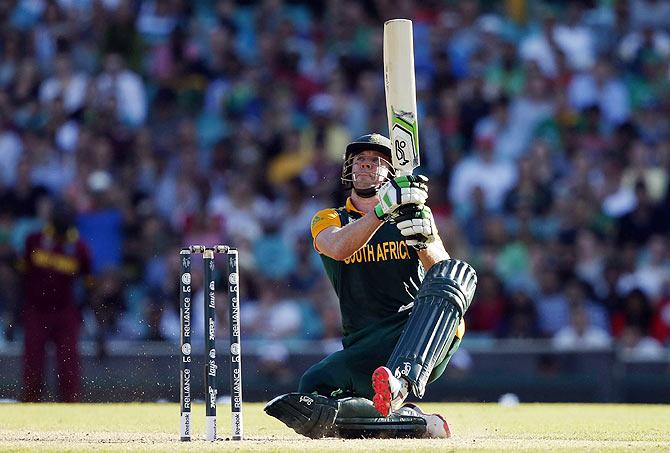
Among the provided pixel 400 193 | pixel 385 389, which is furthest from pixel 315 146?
pixel 385 389

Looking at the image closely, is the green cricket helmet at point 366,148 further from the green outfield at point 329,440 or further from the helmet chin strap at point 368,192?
the green outfield at point 329,440

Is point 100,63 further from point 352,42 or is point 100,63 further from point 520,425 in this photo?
point 520,425

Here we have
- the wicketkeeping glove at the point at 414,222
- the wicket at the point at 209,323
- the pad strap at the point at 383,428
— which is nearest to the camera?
the wicket at the point at 209,323

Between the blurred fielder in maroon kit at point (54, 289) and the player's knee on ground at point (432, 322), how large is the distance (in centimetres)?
575

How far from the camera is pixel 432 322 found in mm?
6605

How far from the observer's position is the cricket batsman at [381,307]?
6.57m

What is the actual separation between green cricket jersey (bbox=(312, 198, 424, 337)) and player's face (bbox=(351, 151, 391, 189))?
0.18 m

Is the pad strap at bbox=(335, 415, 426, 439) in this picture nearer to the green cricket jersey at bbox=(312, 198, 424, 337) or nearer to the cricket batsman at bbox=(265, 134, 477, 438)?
the cricket batsman at bbox=(265, 134, 477, 438)

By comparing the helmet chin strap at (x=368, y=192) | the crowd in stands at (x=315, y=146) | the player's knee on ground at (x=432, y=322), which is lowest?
the player's knee on ground at (x=432, y=322)

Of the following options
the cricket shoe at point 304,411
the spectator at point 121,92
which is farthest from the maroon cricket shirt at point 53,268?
the cricket shoe at point 304,411

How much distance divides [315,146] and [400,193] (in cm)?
855

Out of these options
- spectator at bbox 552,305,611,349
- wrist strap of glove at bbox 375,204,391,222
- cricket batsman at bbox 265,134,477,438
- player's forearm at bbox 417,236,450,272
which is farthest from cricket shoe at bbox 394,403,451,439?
spectator at bbox 552,305,611,349

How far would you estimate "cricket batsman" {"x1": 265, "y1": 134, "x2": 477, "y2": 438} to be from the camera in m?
6.57

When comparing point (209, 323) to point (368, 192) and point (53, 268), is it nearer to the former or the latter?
point (368, 192)
